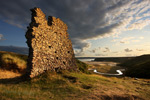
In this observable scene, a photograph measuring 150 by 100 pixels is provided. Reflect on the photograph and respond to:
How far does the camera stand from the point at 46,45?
11.2 metres

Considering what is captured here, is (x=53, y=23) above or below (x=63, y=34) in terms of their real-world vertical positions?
above

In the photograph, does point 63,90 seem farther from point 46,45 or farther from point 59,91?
point 46,45

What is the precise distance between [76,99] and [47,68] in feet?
19.4

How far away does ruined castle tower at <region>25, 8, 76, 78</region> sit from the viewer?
32.1 feet

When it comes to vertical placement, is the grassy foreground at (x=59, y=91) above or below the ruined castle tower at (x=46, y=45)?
below

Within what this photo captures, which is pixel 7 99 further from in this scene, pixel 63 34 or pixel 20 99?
pixel 63 34

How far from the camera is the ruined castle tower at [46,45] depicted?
Result: 9781 mm

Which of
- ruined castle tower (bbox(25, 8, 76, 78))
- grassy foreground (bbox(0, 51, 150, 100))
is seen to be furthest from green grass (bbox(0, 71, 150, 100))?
ruined castle tower (bbox(25, 8, 76, 78))

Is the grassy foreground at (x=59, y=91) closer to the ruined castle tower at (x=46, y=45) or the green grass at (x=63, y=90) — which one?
the green grass at (x=63, y=90)

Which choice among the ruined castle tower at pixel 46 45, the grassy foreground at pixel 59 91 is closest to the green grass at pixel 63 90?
the grassy foreground at pixel 59 91

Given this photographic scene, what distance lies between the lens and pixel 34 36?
387 inches

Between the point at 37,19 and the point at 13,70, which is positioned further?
the point at 13,70

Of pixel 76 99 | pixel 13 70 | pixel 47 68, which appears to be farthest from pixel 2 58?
pixel 76 99

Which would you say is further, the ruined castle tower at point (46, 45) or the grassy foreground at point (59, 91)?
the ruined castle tower at point (46, 45)
